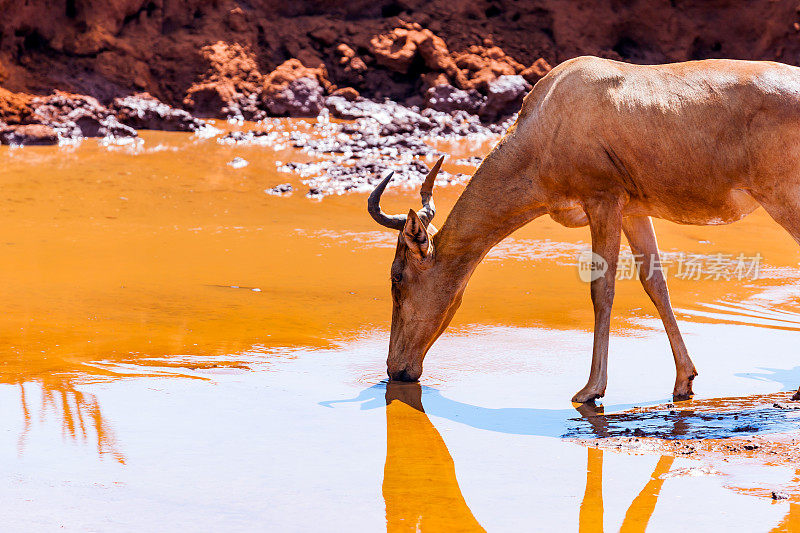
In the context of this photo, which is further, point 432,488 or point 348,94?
point 348,94

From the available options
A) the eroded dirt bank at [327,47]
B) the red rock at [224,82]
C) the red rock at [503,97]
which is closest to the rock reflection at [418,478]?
the eroded dirt bank at [327,47]

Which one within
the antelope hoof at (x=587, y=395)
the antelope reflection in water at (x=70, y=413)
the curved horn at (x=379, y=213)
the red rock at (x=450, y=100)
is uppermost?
the red rock at (x=450, y=100)

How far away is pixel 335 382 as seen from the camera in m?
6.57

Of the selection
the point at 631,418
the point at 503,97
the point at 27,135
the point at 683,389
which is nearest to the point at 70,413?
the point at 631,418

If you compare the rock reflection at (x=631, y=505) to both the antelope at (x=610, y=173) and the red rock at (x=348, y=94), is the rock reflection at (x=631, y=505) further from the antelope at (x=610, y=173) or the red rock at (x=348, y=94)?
the red rock at (x=348, y=94)

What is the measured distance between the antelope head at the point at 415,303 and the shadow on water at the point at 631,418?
1.40 feet

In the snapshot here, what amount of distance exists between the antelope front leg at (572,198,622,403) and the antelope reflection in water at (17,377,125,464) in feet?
9.07

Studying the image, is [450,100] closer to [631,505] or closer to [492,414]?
[492,414]

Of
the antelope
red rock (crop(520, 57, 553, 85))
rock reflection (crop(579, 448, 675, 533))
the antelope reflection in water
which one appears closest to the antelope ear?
the antelope

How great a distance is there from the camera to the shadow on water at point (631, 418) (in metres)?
5.46

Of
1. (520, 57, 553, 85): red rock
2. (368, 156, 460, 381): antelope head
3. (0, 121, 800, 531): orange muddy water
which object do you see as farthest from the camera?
(520, 57, 553, 85): red rock

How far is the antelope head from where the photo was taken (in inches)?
265

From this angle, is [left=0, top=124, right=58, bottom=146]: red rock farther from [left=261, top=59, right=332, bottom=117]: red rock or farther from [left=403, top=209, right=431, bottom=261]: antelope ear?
[left=403, top=209, right=431, bottom=261]: antelope ear

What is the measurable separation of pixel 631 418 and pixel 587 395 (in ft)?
1.27
